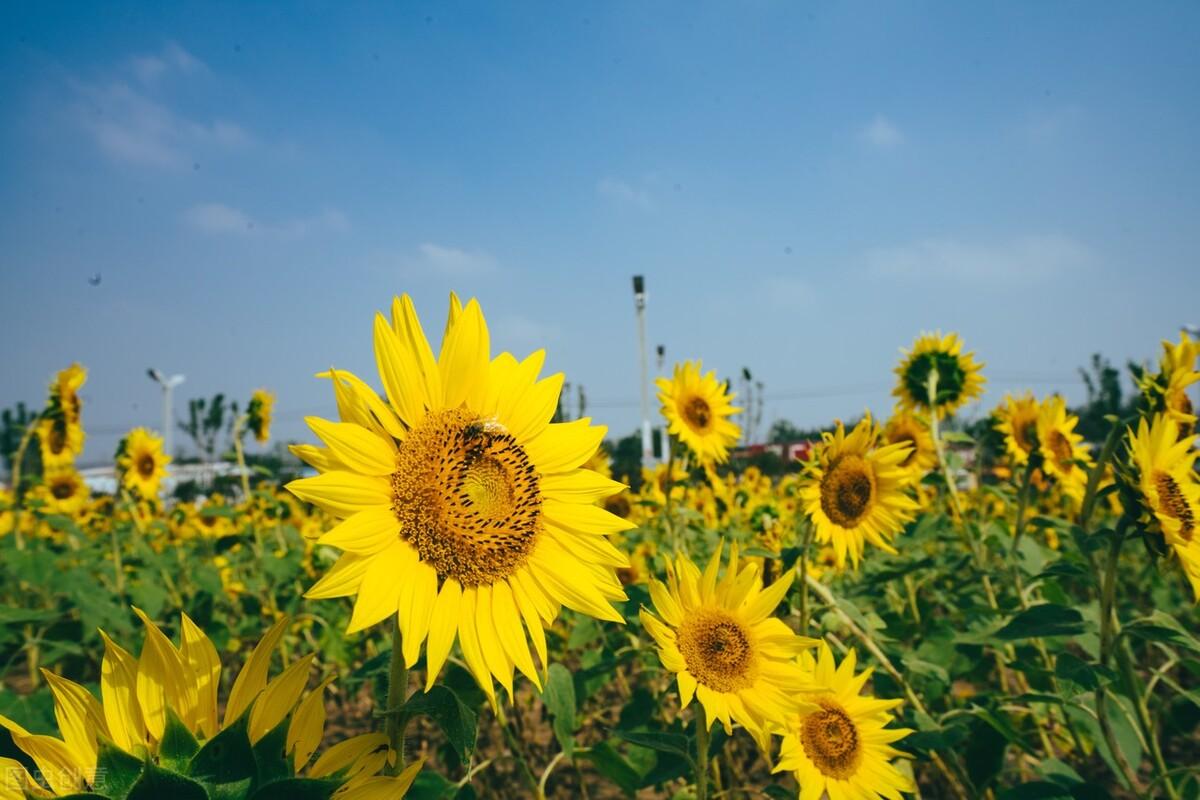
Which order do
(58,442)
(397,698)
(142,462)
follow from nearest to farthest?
(397,698)
(58,442)
(142,462)

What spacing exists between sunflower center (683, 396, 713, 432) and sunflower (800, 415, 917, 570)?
1.09 m

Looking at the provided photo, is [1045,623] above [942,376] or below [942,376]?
below

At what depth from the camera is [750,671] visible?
5.36 ft

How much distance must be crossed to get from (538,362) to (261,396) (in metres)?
4.79

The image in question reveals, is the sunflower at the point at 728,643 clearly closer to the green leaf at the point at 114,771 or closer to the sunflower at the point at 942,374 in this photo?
the green leaf at the point at 114,771

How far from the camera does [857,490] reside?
8.02ft

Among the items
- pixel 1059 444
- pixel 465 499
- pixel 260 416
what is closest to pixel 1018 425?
pixel 1059 444

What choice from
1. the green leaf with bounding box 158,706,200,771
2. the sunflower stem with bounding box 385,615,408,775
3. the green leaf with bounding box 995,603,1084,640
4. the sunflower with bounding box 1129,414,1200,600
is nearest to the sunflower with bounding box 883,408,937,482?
the sunflower with bounding box 1129,414,1200,600

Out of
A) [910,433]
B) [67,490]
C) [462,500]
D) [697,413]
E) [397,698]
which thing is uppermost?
[697,413]

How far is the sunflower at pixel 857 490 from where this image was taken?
94.2 inches

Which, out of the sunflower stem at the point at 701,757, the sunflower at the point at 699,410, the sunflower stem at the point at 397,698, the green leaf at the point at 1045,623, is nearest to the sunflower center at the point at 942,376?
the sunflower at the point at 699,410

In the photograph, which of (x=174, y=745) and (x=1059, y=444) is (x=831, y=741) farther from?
(x=1059, y=444)

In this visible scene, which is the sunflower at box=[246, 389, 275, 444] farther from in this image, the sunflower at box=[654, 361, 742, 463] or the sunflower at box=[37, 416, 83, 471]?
the sunflower at box=[654, 361, 742, 463]

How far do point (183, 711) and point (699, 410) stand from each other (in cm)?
291
